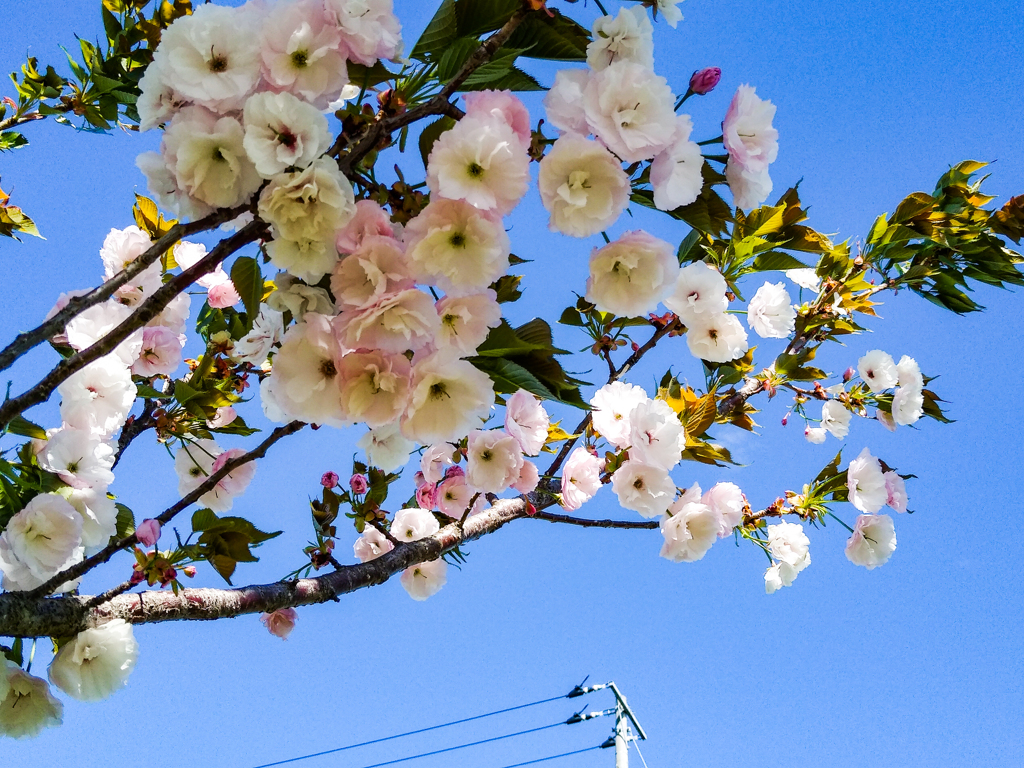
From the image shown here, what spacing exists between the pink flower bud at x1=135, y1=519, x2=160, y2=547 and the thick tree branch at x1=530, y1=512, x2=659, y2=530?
906mm

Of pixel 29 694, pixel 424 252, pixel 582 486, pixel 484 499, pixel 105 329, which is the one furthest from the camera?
pixel 484 499

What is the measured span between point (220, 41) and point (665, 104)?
1.73 ft

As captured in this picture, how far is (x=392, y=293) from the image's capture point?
0.83 meters

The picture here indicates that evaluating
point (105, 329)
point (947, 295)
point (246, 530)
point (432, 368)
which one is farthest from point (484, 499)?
point (947, 295)

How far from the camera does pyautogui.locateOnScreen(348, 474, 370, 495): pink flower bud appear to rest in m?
1.81

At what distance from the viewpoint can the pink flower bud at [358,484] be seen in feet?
5.95

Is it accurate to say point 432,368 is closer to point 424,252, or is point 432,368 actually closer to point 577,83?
point 424,252

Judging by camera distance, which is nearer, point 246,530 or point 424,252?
point 424,252

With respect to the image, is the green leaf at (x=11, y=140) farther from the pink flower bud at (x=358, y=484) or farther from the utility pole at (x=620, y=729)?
the utility pole at (x=620, y=729)

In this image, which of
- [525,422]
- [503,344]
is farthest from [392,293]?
[525,422]

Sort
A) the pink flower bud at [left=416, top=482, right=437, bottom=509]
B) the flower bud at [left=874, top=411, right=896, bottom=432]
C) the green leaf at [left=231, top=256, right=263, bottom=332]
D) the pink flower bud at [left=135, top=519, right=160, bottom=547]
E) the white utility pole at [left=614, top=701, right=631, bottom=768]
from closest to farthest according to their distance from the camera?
the green leaf at [left=231, top=256, right=263, bottom=332]
the pink flower bud at [left=135, top=519, right=160, bottom=547]
the pink flower bud at [left=416, top=482, right=437, bottom=509]
the flower bud at [left=874, top=411, right=896, bottom=432]
the white utility pole at [left=614, top=701, right=631, bottom=768]

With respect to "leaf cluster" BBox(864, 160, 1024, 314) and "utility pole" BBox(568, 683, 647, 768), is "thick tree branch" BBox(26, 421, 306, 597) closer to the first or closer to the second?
"leaf cluster" BBox(864, 160, 1024, 314)

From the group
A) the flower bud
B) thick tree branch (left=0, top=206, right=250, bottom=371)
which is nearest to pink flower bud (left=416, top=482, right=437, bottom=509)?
thick tree branch (left=0, top=206, right=250, bottom=371)

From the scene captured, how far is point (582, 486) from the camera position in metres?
1.78
